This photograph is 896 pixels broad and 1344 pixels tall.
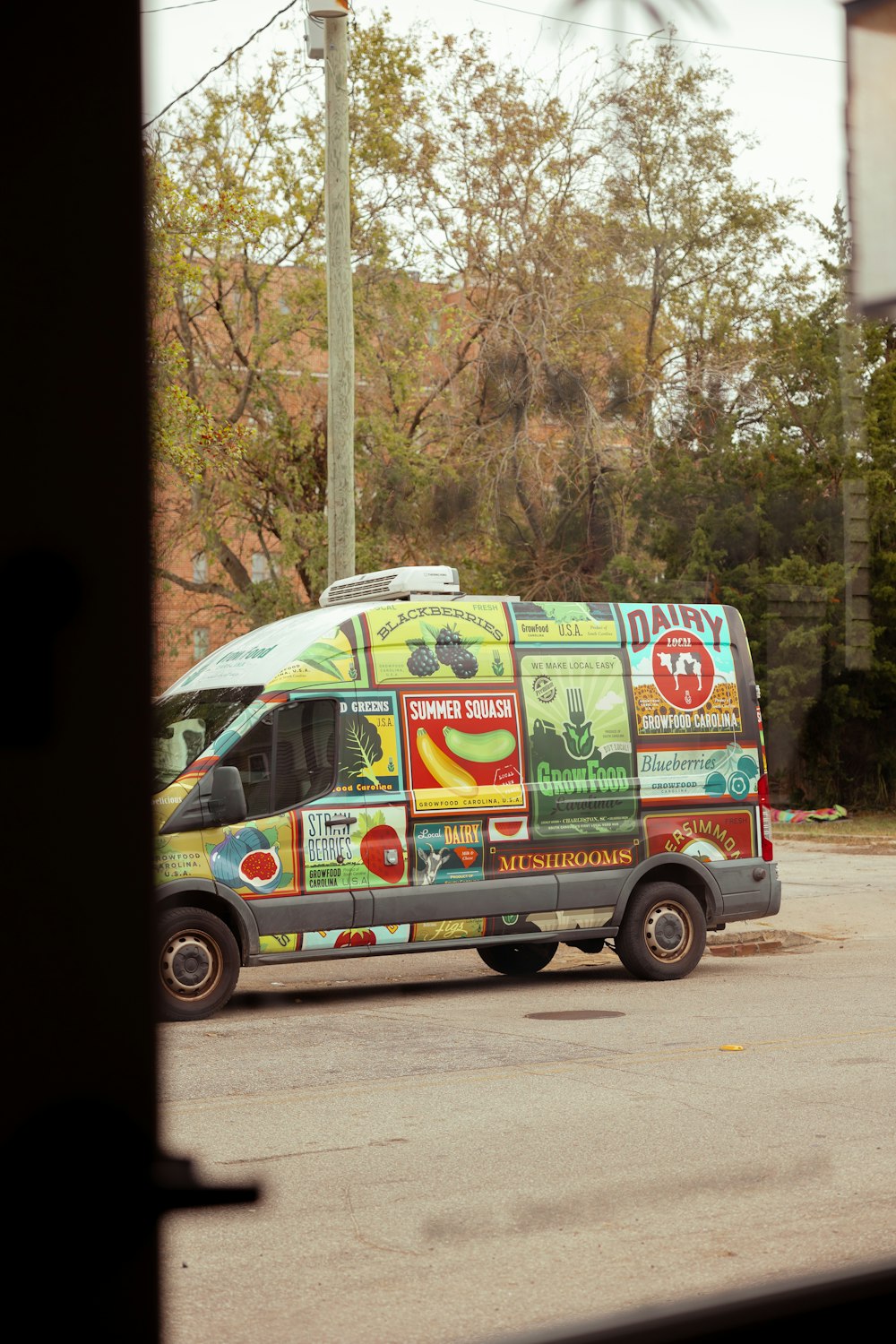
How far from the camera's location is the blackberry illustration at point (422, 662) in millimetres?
9781

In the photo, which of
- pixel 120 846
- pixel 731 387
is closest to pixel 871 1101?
pixel 120 846

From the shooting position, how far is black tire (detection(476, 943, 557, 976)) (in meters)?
11.1

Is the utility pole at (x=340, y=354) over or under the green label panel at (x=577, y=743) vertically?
over

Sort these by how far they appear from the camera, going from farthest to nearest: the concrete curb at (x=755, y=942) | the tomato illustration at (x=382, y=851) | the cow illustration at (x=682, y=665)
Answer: the concrete curb at (x=755, y=942) → the cow illustration at (x=682, y=665) → the tomato illustration at (x=382, y=851)

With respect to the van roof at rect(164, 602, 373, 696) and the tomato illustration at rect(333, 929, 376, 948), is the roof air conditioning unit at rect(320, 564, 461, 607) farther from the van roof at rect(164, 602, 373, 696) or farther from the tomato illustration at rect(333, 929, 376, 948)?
the tomato illustration at rect(333, 929, 376, 948)

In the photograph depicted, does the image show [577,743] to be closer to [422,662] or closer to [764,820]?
[422,662]

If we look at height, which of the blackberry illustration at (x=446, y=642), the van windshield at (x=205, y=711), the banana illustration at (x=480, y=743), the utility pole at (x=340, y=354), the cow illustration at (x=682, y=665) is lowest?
the banana illustration at (x=480, y=743)

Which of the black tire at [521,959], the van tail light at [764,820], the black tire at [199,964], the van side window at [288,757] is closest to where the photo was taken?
the black tire at [199,964]

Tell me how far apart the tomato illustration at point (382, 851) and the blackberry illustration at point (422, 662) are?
3.37ft

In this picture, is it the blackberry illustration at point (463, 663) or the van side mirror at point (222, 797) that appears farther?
the blackberry illustration at point (463, 663)

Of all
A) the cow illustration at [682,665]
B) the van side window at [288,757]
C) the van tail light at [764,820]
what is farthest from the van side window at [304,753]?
the van tail light at [764,820]

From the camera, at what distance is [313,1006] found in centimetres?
970

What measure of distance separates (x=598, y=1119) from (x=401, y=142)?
16.1 meters

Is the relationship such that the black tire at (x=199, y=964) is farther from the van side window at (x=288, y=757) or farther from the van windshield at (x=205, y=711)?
the van windshield at (x=205, y=711)
